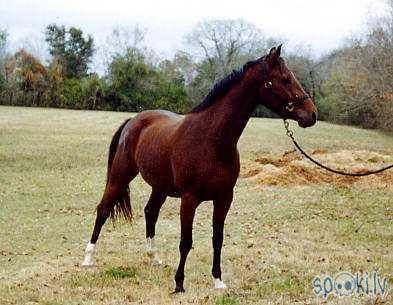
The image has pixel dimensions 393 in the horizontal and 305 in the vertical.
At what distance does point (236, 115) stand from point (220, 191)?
0.73 meters

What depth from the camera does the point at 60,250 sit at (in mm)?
7387

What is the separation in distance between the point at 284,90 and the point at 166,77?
4832 centimetres

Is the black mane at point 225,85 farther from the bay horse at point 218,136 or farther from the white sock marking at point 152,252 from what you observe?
the white sock marking at point 152,252

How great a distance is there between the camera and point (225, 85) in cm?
501

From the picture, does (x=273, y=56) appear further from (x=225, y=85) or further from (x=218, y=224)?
(x=218, y=224)

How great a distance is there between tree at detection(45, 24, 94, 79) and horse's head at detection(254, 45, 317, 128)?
5250 cm

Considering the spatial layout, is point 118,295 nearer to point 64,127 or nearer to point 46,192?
point 46,192

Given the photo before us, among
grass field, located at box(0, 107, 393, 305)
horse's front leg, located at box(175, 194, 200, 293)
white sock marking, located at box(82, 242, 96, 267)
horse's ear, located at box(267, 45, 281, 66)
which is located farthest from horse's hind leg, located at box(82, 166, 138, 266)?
horse's ear, located at box(267, 45, 281, 66)

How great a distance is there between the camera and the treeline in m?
33.3

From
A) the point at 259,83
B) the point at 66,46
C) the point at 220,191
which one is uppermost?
the point at 66,46

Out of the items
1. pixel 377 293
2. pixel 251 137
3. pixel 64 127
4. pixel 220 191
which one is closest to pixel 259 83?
pixel 220 191

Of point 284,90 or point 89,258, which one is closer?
point 284,90

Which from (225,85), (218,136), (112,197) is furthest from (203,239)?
(225,85)

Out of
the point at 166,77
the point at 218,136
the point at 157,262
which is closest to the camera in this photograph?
the point at 218,136
